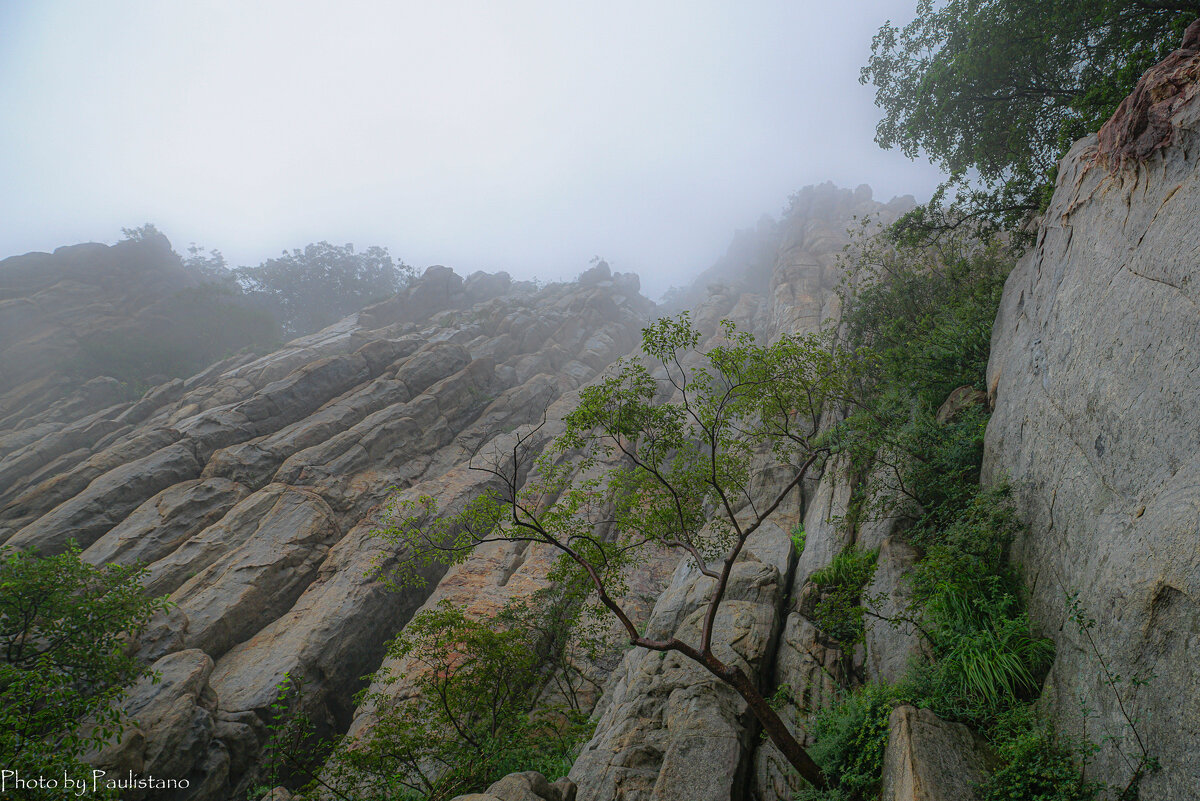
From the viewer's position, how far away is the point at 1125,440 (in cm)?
560

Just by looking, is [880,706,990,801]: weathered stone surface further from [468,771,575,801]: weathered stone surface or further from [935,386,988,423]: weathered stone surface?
[935,386,988,423]: weathered stone surface

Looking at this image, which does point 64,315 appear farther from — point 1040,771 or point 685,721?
point 1040,771

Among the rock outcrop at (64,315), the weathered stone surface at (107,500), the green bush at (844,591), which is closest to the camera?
the green bush at (844,591)

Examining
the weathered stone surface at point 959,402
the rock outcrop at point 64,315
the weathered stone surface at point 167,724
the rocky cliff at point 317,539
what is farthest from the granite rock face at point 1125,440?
the rock outcrop at point 64,315

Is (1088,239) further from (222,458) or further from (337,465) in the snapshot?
(222,458)

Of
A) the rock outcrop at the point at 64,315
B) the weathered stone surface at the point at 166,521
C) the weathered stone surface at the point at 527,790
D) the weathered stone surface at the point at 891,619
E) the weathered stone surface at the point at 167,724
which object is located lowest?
the weathered stone surface at the point at 167,724

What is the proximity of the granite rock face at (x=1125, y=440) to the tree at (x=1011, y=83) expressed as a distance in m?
4.38

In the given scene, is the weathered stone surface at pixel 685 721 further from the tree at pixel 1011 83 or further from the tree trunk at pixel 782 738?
the tree at pixel 1011 83

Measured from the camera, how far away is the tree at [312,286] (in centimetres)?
6000

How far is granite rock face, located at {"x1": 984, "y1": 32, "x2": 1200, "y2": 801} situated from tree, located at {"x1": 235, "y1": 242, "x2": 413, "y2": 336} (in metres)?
63.1

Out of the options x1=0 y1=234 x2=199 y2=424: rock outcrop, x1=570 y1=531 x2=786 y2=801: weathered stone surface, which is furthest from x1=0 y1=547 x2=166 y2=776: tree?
x1=0 y1=234 x2=199 y2=424: rock outcrop

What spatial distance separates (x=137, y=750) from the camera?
1286 centimetres

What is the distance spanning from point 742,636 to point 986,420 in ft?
23.5

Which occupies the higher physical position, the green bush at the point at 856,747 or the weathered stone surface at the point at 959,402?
the weathered stone surface at the point at 959,402
